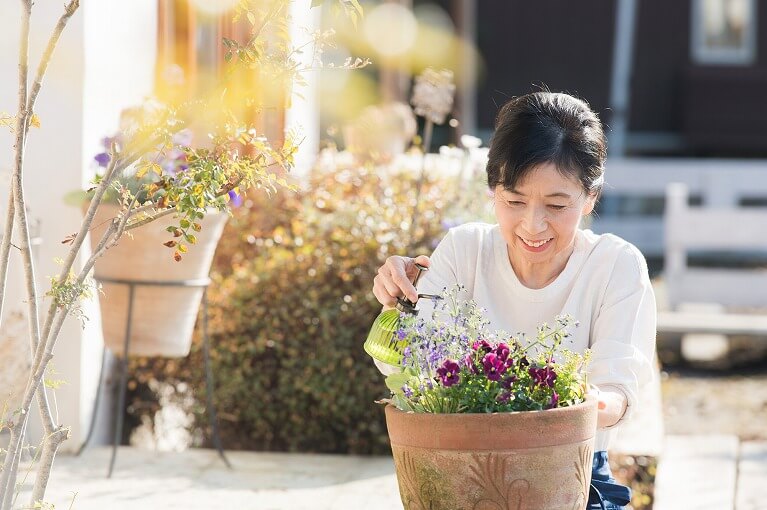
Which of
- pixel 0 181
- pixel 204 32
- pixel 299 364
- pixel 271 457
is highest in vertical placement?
pixel 204 32

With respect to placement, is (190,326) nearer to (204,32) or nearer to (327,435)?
(327,435)

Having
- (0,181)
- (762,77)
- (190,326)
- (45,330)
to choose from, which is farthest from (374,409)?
(762,77)

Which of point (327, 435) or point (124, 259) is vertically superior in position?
point (124, 259)

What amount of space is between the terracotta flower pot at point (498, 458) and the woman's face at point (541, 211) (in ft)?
1.76

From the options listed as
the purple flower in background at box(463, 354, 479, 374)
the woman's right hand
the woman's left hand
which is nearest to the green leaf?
the purple flower in background at box(463, 354, 479, 374)

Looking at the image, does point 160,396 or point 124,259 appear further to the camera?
point 160,396

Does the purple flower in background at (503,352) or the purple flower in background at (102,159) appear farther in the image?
the purple flower in background at (102,159)

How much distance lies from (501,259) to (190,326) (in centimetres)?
175

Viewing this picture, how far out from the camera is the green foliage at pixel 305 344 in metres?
4.38

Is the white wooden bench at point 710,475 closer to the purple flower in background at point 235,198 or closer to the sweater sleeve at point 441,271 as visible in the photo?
the sweater sleeve at point 441,271

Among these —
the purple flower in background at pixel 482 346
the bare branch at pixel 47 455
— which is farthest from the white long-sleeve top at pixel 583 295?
the bare branch at pixel 47 455

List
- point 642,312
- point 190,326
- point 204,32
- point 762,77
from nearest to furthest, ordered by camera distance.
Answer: point 642,312 → point 190,326 → point 204,32 → point 762,77

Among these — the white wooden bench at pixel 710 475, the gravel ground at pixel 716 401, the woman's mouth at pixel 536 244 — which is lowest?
the gravel ground at pixel 716 401

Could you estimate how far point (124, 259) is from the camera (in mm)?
3881
